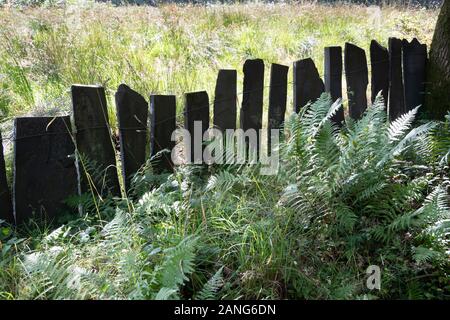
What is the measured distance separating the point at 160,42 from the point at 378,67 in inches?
107

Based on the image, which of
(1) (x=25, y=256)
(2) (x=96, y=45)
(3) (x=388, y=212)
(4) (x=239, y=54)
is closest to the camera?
(1) (x=25, y=256)

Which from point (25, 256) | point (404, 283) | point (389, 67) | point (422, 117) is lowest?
point (404, 283)

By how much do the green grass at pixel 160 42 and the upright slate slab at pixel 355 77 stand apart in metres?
0.83

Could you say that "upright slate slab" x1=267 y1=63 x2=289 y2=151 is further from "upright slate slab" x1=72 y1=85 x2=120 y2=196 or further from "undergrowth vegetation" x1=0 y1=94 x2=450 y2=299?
"upright slate slab" x1=72 y1=85 x2=120 y2=196

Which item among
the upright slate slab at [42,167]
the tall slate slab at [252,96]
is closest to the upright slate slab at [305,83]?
the tall slate slab at [252,96]

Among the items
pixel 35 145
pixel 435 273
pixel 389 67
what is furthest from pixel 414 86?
pixel 35 145

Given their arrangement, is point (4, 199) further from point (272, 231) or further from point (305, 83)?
point (305, 83)

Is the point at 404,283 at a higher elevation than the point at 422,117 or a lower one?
lower

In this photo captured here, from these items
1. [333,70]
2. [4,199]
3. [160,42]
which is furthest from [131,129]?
[160,42]

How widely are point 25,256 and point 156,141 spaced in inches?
43.5

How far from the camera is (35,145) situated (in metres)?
2.69

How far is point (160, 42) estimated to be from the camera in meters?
5.71

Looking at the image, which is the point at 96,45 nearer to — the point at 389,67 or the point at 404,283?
the point at 389,67

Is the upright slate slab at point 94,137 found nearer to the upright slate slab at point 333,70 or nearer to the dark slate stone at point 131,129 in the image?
the dark slate stone at point 131,129
